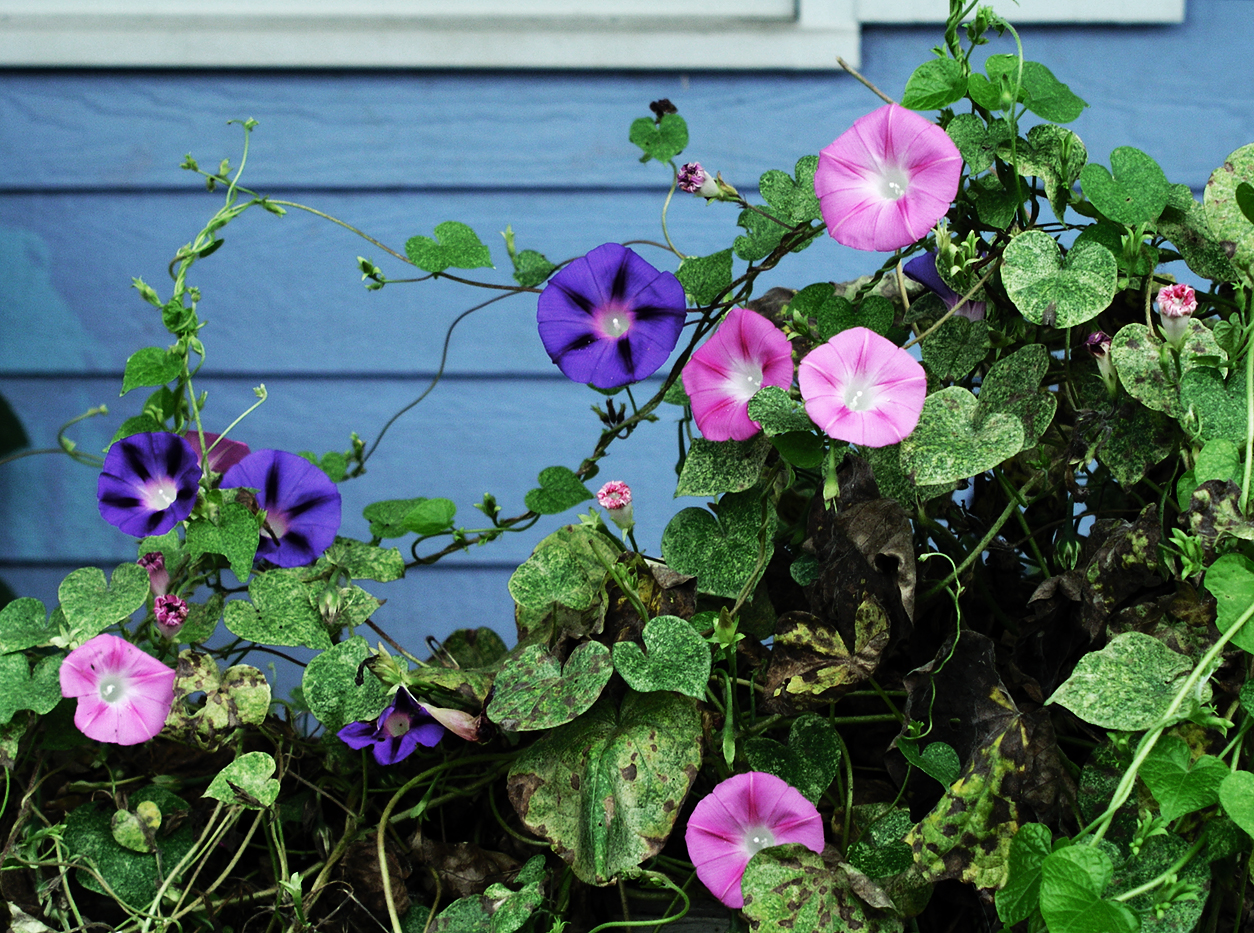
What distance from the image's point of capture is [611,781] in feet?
1.55

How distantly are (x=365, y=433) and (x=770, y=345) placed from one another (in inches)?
33.1

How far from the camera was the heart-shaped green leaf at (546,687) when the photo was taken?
0.46 metres

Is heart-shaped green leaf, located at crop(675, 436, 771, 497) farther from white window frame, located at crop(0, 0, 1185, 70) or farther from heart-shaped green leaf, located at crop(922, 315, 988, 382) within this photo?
white window frame, located at crop(0, 0, 1185, 70)

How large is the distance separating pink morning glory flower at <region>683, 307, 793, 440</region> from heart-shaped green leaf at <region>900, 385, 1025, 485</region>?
0.08 meters

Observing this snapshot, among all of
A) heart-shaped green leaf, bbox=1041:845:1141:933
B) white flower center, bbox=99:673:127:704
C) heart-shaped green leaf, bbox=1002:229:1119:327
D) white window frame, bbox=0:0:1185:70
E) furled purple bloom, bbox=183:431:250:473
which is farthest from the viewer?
white window frame, bbox=0:0:1185:70

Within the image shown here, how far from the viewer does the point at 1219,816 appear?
15.2 inches

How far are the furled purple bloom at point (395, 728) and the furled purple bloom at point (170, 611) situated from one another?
14cm

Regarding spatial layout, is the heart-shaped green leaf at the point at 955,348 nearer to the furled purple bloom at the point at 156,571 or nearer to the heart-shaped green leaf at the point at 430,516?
the heart-shaped green leaf at the point at 430,516

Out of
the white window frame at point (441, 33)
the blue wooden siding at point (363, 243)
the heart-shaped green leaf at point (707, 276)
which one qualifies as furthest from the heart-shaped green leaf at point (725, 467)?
the white window frame at point (441, 33)

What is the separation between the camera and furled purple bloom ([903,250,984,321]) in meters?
0.56

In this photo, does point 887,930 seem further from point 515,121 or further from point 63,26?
point 63,26

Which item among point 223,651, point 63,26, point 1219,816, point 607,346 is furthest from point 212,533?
point 63,26

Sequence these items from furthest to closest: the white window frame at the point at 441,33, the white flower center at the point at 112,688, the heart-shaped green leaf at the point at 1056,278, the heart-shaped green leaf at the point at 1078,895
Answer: the white window frame at the point at 441,33, the white flower center at the point at 112,688, the heart-shaped green leaf at the point at 1056,278, the heart-shaped green leaf at the point at 1078,895

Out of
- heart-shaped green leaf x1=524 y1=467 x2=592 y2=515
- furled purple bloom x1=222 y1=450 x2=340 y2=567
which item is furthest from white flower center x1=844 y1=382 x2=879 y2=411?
furled purple bloom x1=222 y1=450 x2=340 y2=567
